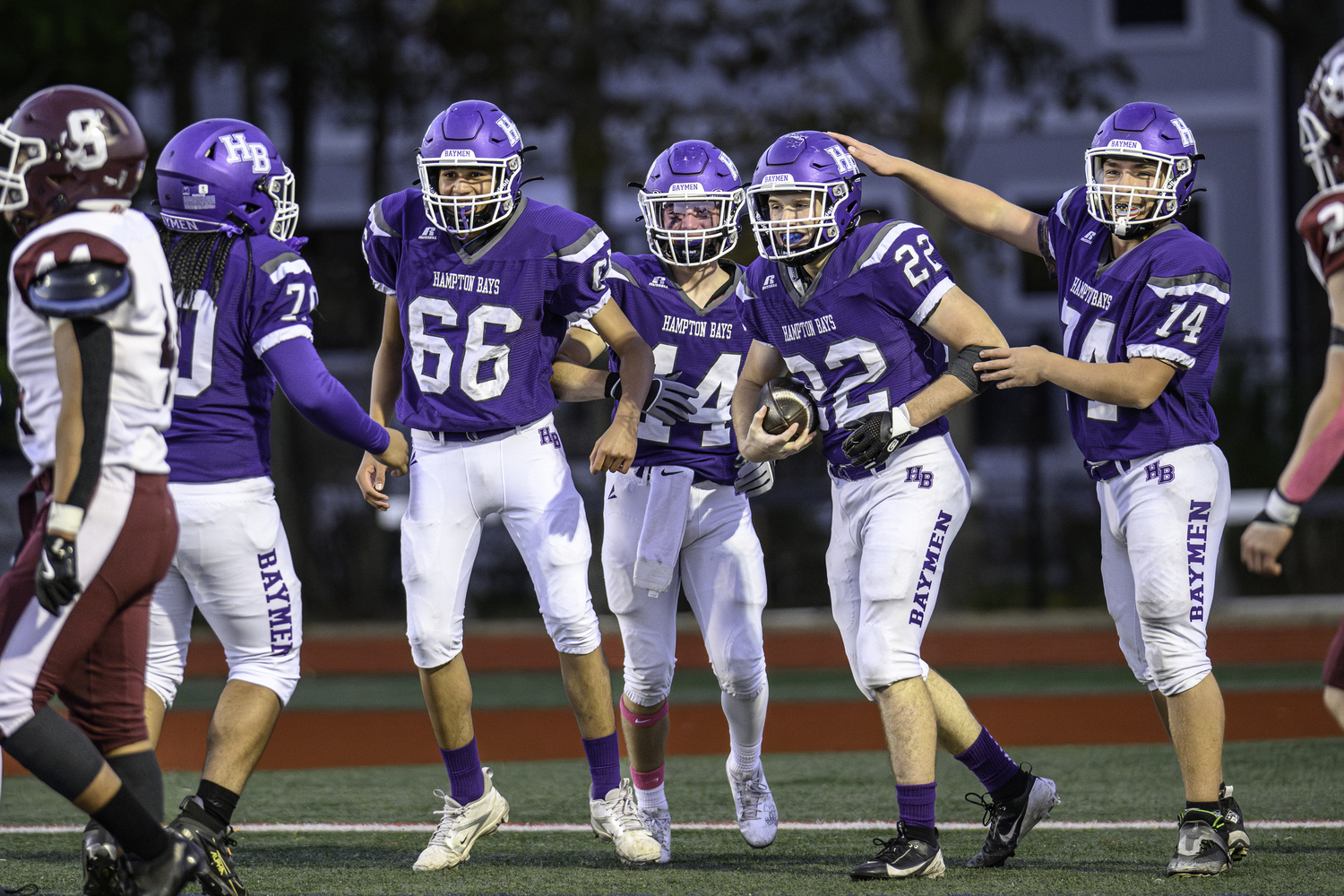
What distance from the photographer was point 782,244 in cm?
456

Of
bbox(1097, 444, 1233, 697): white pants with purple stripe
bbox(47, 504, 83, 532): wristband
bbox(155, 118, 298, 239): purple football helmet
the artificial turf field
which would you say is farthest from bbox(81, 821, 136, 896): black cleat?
bbox(1097, 444, 1233, 697): white pants with purple stripe

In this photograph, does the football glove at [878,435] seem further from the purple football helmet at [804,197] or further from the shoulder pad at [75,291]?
the shoulder pad at [75,291]

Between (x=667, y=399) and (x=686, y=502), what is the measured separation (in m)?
0.33

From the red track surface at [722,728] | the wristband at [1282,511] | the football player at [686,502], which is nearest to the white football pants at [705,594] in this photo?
the football player at [686,502]

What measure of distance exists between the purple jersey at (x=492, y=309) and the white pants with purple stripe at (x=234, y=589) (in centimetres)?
64

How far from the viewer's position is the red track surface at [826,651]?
10.4 m

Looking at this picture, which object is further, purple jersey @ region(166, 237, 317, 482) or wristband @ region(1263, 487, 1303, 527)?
purple jersey @ region(166, 237, 317, 482)

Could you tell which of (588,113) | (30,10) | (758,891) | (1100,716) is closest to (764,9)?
(588,113)

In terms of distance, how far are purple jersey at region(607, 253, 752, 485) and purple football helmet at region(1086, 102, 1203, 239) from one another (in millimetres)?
1149

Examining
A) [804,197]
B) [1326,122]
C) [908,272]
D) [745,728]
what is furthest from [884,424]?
[1326,122]

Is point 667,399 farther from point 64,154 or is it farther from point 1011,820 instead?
point 64,154

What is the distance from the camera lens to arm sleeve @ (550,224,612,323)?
4.79 m

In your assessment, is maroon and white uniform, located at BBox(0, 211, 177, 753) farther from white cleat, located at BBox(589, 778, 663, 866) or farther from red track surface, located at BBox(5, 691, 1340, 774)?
red track surface, located at BBox(5, 691, 1340, 774)

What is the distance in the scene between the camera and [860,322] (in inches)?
179
